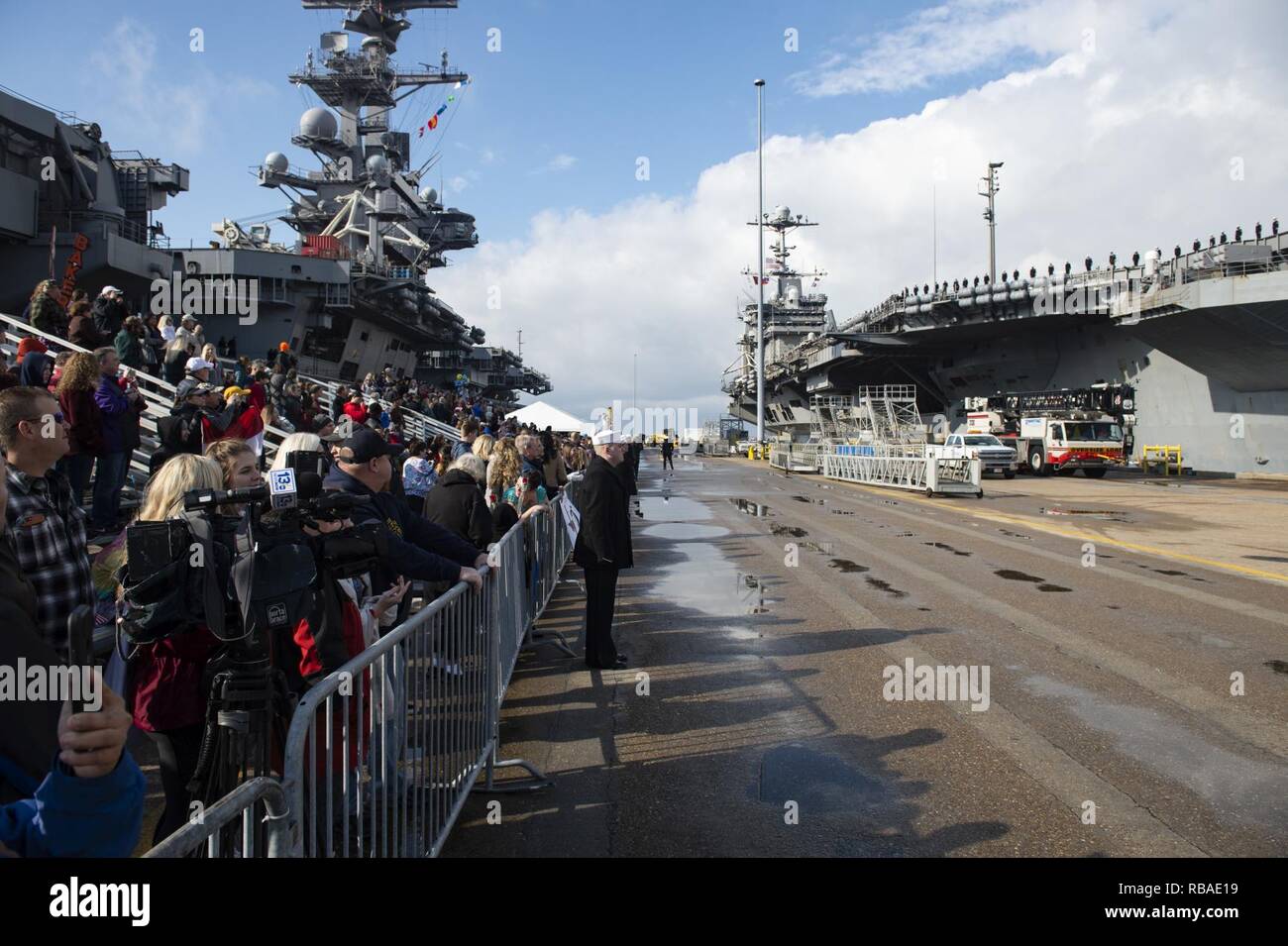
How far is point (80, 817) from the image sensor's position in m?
1.63

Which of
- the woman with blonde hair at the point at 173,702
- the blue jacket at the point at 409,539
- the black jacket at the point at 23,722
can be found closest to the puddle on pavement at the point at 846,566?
the blue jacket at the point at 409,539

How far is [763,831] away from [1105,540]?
12.3 m

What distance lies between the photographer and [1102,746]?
4941mm

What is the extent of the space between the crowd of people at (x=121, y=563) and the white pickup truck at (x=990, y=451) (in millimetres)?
27735

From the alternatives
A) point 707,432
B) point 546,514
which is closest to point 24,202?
point 546,514

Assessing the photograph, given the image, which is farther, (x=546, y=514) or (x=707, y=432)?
(x=707, y=432)

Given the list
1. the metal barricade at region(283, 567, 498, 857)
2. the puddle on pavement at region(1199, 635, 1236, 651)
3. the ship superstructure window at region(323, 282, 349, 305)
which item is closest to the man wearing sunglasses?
the metal barricade at region(283, 567, 498, 857)

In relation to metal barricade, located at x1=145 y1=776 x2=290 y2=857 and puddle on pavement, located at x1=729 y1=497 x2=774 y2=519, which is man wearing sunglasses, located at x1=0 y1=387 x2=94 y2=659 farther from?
puddle on pavement, located at x1=729 y1=497 x2=774 y2=519

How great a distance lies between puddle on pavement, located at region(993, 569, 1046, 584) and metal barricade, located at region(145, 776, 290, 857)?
992 cm

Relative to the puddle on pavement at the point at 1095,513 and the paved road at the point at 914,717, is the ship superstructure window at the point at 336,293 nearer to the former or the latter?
the puddle on pavement at the point at 1095,513

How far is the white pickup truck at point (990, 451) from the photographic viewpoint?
3272 cm
